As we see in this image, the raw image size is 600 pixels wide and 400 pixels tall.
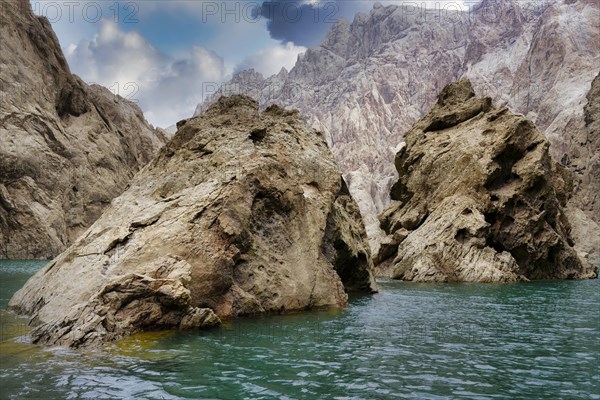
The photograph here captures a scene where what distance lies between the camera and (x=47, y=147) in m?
84.2

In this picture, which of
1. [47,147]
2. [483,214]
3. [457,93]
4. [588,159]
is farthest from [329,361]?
[588,159]

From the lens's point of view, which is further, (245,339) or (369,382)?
(245,339)

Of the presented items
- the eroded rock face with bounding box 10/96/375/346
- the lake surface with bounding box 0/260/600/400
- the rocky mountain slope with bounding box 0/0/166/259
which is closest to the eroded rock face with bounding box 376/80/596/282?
the eroded rock face with bounding box 10/96/375/346

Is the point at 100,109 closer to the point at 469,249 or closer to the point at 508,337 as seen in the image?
the point at 469,249

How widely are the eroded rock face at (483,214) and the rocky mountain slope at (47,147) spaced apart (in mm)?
55809

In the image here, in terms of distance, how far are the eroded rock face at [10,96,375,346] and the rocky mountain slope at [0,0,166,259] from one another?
59.0 meters

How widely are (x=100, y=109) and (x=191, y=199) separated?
338 feet

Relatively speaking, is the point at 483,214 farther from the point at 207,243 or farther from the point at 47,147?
the point at 47,147

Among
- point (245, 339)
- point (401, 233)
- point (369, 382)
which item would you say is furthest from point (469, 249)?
point (369, 382)

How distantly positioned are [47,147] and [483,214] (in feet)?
239

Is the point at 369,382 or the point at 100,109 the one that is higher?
the point at 100,109

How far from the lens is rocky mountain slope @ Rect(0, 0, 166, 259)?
74.8 m

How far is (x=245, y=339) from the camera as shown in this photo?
1509 cm

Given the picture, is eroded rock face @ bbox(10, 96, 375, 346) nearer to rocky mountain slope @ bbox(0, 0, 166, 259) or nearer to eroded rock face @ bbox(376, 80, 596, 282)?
eroded rock face @ bbox(376, 80, 596, 282)
